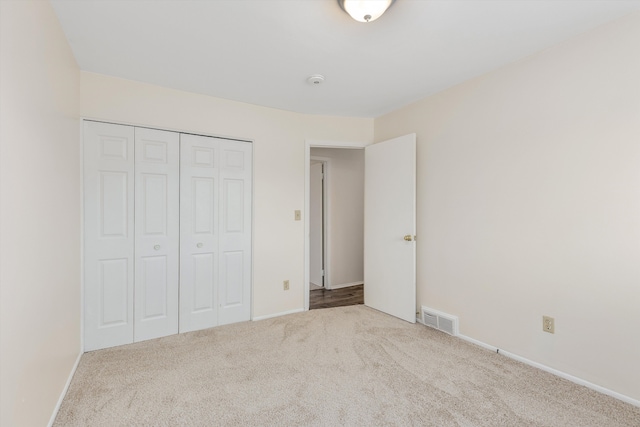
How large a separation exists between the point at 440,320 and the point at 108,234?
3079 millimetres

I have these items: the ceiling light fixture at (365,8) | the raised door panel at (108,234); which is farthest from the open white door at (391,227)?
the raised door panel at (108,234)

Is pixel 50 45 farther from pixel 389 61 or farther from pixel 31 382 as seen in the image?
pixel 389 61

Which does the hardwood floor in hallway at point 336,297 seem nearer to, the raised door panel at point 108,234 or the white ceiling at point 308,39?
the raised door panel at point 108,234

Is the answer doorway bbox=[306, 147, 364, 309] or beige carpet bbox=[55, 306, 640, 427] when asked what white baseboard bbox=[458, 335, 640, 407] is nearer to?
beige carpet bbox=[55, 306, 640, 427]

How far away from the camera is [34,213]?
1398mm

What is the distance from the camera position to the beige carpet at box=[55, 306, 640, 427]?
170 centimetres

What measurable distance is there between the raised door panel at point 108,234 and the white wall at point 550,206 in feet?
9.35

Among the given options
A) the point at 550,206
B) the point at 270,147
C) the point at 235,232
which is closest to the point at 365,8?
the point at 550,206

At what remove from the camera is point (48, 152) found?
1615mm

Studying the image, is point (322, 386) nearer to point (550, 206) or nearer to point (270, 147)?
point (550, 206)

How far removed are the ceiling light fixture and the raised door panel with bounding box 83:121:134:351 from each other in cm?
212

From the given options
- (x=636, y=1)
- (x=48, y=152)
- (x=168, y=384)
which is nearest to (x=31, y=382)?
(x=168, y=384)

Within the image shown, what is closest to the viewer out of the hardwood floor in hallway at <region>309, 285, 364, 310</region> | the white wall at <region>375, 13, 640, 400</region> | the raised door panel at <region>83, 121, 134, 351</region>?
the white wall at <region>375, 13, 640, 400</region>

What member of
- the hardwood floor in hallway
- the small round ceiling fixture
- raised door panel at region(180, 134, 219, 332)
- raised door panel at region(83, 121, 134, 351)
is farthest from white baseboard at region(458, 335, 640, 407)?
raised door panel at region(83, 121, 134, 351)
